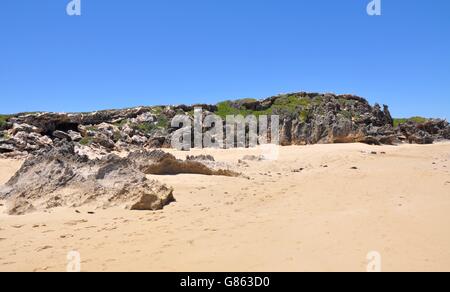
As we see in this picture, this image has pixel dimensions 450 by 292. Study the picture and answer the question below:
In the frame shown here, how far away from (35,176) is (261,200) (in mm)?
4727

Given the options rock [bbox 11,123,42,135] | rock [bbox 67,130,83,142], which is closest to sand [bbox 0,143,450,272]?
rock [bbox 11,123,42,135]

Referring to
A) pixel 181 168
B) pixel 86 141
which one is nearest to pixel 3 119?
pixel 86 141

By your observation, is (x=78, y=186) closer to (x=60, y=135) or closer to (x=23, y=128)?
(x=23, y=128)

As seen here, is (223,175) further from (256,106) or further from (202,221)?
(256,106)

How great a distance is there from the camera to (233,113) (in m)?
29.8

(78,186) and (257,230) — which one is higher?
(78,186)

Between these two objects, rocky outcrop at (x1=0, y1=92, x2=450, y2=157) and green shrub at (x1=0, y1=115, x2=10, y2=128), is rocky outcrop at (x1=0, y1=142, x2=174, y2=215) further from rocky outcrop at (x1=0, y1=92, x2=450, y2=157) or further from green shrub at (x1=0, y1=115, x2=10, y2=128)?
green shrub at (x1=0, y1=115, x2=10, y2=128)

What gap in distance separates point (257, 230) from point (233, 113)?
Answer: 78.8 feet

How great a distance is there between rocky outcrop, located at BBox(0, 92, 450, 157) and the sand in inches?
521

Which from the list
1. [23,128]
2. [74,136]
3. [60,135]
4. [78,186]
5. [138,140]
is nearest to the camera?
[78,186]

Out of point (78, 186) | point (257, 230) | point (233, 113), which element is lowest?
point (257, 230)

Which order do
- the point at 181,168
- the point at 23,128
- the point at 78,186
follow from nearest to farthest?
the point at 78,186 < the point at 181,168 < the point at 23,128

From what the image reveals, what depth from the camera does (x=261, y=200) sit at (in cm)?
852
